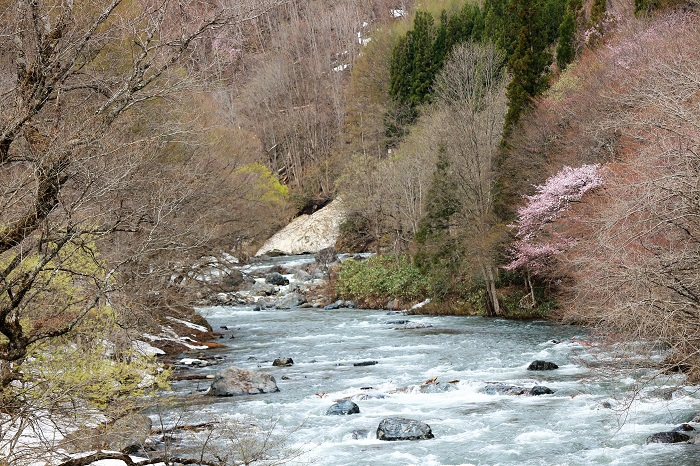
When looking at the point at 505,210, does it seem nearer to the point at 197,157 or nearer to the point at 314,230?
the point at 197,157

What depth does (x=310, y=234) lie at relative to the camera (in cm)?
6594

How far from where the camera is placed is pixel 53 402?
23.2ft

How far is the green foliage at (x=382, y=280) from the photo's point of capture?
3803 cm

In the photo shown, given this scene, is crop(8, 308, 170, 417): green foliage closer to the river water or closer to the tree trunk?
the river water

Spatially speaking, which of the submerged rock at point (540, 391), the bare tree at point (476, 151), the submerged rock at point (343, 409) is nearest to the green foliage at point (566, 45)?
the bare tree at point (476, 151)

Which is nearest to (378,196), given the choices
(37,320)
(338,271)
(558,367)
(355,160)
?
(338,271)

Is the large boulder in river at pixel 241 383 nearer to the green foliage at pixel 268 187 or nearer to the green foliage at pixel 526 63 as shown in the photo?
the green foliage at pixel 526 63

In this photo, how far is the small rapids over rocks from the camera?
43.5 ft

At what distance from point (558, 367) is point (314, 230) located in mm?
46610

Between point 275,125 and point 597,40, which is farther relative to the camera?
point 275,125

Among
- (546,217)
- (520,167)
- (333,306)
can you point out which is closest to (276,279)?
(333,306)

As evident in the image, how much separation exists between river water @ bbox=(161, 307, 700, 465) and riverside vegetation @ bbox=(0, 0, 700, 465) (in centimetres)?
160

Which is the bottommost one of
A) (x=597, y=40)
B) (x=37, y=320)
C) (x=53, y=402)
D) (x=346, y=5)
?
(x=53, y=402)

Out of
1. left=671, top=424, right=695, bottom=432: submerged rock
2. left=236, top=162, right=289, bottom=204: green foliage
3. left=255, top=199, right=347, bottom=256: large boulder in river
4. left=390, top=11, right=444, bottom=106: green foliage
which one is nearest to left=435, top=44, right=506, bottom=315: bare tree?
left=671, top=424, right=695, bottom=432: submerged rock
